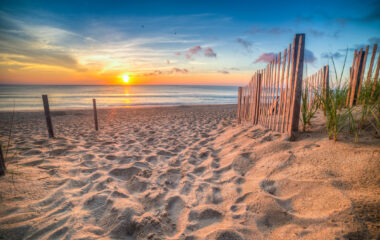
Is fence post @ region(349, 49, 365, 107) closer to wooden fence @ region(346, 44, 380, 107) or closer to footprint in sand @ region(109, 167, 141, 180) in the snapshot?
wooden fence @ region(346, 44, 380, 107)

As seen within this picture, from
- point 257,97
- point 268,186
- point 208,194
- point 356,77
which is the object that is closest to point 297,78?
point 257,97

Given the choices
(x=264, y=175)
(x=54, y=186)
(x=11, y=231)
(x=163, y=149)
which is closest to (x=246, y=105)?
(x=163, y=149)

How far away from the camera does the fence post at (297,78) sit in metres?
2.84

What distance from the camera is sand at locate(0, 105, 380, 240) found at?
1559 mm

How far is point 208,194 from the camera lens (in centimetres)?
228

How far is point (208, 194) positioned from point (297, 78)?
7.99ft

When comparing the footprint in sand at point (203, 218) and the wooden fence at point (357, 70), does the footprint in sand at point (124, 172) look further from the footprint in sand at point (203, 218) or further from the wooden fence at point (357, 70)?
the wooden fence at point (357, 70)

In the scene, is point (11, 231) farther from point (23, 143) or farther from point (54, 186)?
point (23, 143)

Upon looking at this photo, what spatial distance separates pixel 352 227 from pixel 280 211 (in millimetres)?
542

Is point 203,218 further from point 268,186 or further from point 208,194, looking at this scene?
point 268,186

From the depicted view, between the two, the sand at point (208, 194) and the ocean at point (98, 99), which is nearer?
the sand at point (208, 194)

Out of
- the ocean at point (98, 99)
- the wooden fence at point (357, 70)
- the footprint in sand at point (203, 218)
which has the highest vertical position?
the wooden fence at point (357, 70)

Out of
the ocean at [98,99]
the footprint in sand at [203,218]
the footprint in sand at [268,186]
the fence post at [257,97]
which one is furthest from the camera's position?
the ocean at [98,99]

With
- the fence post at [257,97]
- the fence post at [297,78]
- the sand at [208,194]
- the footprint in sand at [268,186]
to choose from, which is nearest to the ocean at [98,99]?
the sand at [208,194]
